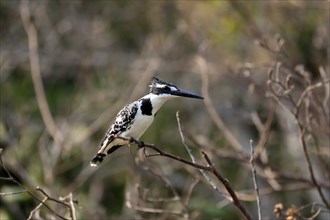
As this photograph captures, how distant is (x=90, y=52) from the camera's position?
327 inches

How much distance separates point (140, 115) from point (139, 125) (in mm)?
54

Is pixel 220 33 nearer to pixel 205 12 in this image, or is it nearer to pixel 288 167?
pixel 205 12

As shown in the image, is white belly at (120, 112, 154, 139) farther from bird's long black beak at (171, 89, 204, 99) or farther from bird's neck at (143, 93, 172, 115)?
bird's long black beak at (171, 89, 204, 99)

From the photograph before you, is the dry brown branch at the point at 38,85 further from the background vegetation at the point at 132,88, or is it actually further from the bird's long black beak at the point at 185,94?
the bird's long black beak at the point at 185,94

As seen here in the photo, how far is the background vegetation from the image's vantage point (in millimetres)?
7582

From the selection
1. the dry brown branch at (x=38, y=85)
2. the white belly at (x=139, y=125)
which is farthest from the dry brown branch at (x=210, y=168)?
the dry brown branch at (x=38, y=85)

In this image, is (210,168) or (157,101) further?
(157,101)

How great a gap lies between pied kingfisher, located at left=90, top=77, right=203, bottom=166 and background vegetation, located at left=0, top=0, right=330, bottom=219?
303 centimetres

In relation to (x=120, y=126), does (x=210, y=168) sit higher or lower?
higher

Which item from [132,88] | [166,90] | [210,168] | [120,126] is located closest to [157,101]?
[166,90]

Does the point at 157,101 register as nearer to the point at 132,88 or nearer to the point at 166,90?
the point at 166,90

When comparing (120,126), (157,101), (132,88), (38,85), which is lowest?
(132,88)

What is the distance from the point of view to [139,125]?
13.2ft

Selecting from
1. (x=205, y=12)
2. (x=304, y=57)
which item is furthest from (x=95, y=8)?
(x=304, y=57)
